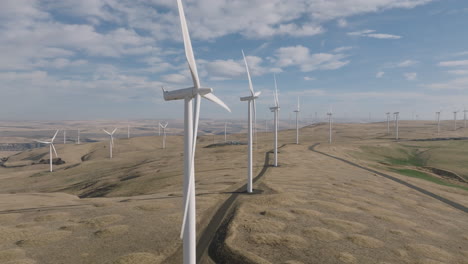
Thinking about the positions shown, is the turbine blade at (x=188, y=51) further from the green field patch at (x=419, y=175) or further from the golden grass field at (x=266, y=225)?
the green field patch at (x=419, y=175)

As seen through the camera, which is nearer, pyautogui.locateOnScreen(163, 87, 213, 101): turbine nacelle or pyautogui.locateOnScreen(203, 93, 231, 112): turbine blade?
pyautogui.locateOnScreen(163, 87, 213, 101): turbine nacelle

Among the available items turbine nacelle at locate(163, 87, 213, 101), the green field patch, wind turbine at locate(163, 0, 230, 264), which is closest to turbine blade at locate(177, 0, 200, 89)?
wind turbine at locate(163, 0, 230, 264)

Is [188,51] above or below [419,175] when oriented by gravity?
above

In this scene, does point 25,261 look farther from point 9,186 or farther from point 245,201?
point 9,186

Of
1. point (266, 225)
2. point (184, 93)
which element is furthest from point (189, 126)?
point (266, 225)

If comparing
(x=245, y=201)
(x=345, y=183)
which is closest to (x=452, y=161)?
(x=345, y=183)

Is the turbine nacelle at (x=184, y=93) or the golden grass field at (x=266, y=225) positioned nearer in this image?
the turbine nacelle at (x=184, y=93)

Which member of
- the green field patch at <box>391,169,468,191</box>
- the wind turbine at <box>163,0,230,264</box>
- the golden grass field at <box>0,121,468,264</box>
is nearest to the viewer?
the wind turbine at <box>163,0,230,264</box>

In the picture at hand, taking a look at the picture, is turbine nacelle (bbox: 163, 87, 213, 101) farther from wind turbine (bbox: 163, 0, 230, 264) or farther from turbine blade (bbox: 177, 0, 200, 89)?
turbine blade (bbox: 177, 0, 200, 89)

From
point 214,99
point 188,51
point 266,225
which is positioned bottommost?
point 266,225

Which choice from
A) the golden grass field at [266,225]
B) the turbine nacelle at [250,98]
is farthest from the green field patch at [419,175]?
the turbine nacelle at [250,98]

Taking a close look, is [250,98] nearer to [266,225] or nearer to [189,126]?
[266,225]
